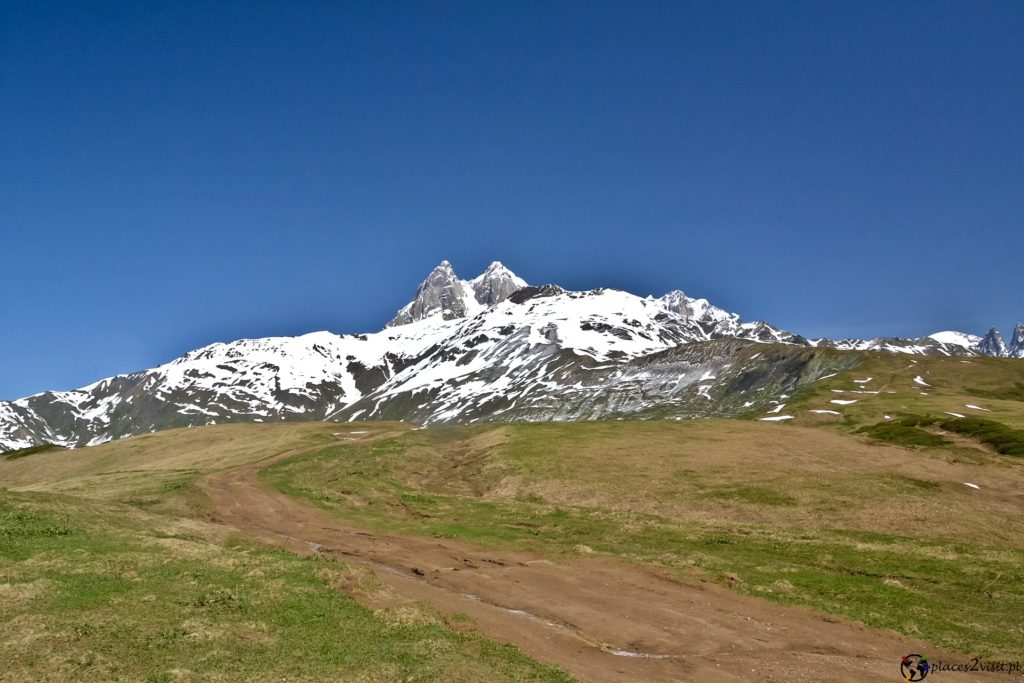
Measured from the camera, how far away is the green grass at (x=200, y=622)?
20.6 m

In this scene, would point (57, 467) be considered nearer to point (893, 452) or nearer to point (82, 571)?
point (82, 571)

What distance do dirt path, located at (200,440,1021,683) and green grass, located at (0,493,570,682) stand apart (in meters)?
3.37

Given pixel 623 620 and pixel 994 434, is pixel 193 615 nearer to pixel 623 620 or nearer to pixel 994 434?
pixel 623 620

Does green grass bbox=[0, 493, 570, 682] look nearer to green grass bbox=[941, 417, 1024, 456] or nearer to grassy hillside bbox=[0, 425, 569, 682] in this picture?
grassy hillside bbox=[0, 425, 569, 682]

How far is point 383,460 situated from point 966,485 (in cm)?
6476

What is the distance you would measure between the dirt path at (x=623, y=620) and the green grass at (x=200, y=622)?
337 cm

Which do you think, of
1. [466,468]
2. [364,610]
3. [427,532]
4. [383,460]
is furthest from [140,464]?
[364,610]

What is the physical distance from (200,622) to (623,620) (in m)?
18.5

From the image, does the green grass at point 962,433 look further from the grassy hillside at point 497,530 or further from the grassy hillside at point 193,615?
the grassy hillside at point 193,615

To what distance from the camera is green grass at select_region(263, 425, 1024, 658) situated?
3250 cm

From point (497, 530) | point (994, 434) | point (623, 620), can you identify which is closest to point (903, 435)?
point (994, 434)

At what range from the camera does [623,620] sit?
30.9 m

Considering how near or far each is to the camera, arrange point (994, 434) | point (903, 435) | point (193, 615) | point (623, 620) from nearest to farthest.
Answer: point (193, 615) → point (623, 620) → point (994, 434) → point (903, 435)

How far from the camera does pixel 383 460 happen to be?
84.7 meters
